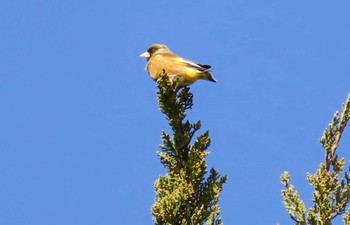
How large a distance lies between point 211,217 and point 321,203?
0.70 metres

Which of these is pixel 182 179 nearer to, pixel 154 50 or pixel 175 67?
pixel 175 67

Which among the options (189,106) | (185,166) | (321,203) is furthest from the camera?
(189,106)

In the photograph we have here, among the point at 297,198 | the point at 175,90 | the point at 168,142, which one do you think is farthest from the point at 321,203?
the point at 175,90

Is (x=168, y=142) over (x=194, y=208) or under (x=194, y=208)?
over

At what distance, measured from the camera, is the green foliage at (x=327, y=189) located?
4.10 metres

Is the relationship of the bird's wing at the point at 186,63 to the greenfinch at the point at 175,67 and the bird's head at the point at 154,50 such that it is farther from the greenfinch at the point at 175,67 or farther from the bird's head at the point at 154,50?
A: the bird's head at the point at 154,50

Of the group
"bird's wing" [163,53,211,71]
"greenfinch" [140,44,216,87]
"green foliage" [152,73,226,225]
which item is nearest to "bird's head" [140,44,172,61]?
"greenfinch" [140,44,216,87]

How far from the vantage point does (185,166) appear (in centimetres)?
441

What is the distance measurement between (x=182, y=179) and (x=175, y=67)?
276cm

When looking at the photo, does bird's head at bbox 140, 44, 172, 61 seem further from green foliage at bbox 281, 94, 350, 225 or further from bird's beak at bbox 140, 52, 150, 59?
green foliage at bbox 281, 94, 350, 225

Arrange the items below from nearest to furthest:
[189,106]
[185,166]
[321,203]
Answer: [321,203] → [185,166] → [189,106]

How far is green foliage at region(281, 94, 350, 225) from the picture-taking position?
410cm

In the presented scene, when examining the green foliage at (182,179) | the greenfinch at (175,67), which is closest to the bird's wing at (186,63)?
the greenfinch at (175,67)

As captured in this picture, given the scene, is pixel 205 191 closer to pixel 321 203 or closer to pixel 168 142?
pixel 168 142
